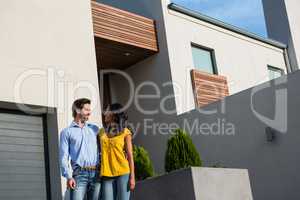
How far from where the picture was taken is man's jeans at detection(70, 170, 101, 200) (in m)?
4.32

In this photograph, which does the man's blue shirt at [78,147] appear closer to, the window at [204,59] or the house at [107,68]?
the house at [107,68]

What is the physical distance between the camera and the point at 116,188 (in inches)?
179

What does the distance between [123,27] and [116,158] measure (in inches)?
259

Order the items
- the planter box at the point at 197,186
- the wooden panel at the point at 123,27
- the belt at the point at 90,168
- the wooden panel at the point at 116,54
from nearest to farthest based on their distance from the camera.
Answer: the belt at the point at 90,168
the planter box at the point at 197,186
the wooden panel at the point at 123,27
the wooden panel at the point at 116,54

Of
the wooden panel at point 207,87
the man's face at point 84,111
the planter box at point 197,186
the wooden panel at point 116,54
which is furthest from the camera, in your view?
the wooden panel at point 207,87

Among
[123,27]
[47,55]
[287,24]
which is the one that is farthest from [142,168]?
[287,24]

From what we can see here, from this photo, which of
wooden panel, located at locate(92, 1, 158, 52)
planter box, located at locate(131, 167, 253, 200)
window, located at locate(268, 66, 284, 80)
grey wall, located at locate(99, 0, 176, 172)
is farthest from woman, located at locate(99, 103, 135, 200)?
window, located at locate(268, 66, 284, 80)

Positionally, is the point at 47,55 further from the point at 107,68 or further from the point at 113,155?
the point at 107,68

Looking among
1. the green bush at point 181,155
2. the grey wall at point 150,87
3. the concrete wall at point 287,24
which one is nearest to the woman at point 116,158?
the green bush at point 181,155

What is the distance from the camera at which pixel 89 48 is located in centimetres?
745

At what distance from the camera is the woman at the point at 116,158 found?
4.48 metres

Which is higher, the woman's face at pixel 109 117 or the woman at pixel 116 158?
the woman's face at pixel 109 117

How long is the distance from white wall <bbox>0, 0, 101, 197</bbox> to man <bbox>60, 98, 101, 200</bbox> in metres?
2.03

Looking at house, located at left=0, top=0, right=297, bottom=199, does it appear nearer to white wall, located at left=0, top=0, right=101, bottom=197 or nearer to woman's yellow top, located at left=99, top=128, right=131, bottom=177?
white wall, located at left=0, top=0, right=101, bottom=197
